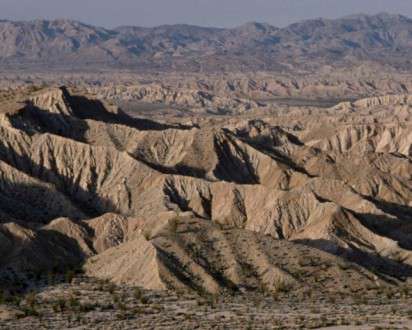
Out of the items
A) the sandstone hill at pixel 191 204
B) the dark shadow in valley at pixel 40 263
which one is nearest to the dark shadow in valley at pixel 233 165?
the sandstone hill at pixel 191 204

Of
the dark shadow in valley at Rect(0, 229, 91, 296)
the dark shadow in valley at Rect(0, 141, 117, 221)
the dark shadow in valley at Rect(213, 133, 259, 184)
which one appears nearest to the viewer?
the dark shadow in valley at Rect(0, 229, 91, 296)

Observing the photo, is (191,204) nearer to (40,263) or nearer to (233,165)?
(233,165)

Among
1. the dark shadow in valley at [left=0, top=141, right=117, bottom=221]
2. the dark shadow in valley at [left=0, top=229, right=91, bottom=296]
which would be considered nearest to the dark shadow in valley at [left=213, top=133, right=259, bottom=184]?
the dark shadow in valley at [left=0, top=141, right=117, bottom=221]

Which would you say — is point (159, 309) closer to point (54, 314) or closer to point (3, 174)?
point (54, 314)

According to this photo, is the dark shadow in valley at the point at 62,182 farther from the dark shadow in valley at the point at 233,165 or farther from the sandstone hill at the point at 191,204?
the dark shadow in valley at the point at 233,165

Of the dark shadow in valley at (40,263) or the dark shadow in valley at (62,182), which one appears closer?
the dark shadow in valley at (40,263)

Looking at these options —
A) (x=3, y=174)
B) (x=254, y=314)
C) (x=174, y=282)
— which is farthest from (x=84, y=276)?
(x=3, y=174)

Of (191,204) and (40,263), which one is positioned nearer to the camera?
(40,263)

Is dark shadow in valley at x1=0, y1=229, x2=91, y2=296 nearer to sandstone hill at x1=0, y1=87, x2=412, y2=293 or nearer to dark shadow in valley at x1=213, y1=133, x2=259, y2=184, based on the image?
sandstone hill at x1=0, y1=87, x2=412, y2=293

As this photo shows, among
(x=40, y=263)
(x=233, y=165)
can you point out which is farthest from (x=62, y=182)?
(x=40, y=263)

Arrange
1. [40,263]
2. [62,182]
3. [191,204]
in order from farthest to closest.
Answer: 1. [62,182]
2. [191,204]
3. [40,263]

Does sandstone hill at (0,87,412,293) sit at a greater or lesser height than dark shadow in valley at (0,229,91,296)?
greater
